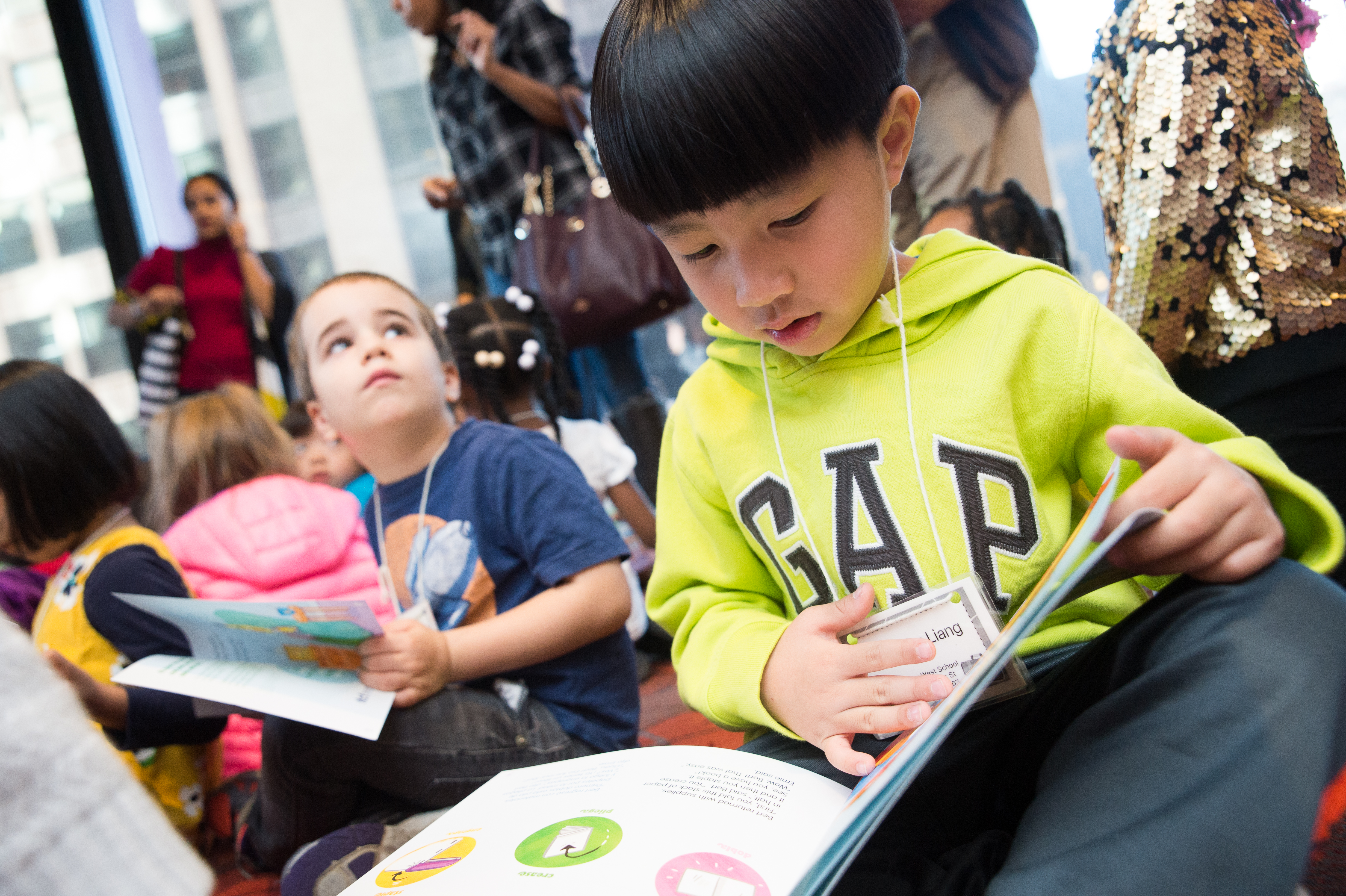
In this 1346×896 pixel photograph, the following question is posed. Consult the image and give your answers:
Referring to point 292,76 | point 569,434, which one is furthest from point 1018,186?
point 292,76

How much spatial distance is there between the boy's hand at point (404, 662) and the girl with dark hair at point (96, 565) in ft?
1.38

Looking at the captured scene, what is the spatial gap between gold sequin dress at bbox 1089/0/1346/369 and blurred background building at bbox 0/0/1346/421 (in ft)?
8.42

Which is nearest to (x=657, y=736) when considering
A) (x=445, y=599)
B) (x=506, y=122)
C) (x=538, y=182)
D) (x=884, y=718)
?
(x=445, y=599)

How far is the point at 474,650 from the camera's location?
3.07 ft

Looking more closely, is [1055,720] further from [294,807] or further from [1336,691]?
[294,807]

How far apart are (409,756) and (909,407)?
63 centimetres

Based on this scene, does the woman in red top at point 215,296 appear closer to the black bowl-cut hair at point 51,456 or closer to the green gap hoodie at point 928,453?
the black bowl-cut hair at point 51,456


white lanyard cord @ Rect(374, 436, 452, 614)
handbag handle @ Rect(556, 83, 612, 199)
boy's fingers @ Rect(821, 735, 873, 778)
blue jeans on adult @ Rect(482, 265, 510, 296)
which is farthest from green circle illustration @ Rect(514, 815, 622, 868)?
blue jeans on adult @ Rect(482, 265, 510, 296)

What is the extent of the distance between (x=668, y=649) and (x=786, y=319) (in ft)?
4.36

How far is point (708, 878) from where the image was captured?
469mm

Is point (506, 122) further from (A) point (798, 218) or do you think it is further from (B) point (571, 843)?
(B) point (571, 843)

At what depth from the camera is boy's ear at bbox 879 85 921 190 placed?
651mm

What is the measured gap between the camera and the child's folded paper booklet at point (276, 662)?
78 cm

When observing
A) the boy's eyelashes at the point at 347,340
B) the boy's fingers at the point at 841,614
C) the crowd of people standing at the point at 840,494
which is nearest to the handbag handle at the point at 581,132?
the crowd of people standing at the point at 840,494
